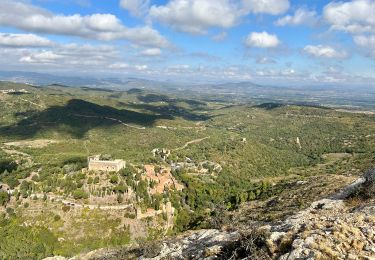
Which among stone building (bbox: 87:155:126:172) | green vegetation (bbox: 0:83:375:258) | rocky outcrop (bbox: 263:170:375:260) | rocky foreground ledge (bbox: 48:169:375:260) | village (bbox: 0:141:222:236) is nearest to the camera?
rocky outcrop (bbox: 263:170:375:260)

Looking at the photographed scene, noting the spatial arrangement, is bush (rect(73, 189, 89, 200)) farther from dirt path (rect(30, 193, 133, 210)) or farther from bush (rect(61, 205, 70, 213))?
bush (rect(61, 205, 70, 213))

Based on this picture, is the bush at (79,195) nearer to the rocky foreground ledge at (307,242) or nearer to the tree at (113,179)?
the tree at (113,179)

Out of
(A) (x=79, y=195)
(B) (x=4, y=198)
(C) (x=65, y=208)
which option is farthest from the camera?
(B) (x=4, y=198)

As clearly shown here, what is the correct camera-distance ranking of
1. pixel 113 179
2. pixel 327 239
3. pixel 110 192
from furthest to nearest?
pixel 113 179 → pixel 110 192 → pixel 327 239

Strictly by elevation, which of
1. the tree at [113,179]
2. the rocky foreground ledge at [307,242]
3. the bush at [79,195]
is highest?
the rocky foreground ledge at [307,242]

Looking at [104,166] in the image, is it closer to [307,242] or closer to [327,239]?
[307,242]

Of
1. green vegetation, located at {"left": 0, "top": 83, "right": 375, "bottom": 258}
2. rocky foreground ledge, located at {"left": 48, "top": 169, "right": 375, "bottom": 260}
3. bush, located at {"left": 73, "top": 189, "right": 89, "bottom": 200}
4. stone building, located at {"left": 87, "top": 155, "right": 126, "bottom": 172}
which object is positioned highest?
rocky foreground ledge, located at {"left": 48, "top": 169, "right": 375, "bottom": 260}

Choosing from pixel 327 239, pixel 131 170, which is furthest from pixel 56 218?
pixel 327 239

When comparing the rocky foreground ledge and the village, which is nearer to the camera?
the rocky foreground ledge

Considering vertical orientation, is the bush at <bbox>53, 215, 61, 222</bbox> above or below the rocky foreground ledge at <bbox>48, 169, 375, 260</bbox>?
below

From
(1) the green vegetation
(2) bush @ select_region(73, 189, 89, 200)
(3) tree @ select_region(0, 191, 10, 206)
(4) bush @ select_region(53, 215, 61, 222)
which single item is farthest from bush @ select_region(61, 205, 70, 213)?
(3) tree @ select_region(0, 191, 10, 206)

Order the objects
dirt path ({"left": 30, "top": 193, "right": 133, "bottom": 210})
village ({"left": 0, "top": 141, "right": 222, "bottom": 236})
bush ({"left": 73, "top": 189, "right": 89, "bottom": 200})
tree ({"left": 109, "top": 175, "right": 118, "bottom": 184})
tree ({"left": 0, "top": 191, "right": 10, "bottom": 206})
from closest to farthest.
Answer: dirt path ({"left": 30, "top": 193, "right": 133, "bottom": 210}) < village ({"left": 0, "top": 141, "right": 222, "bottom": 236}) < tree ({"left": 0, "top": 191, "right": 10, "bottom": 206}) < bush ({"left": 73, "top": 189, "right": 89, "bottom": 200}) < tree ({"left": 109, "top": 175, "right": 118, "bottom": 184})

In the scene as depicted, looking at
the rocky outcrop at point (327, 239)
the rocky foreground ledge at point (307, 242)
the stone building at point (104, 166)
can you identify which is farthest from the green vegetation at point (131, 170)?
the rocky outcrop at point (327, 239)

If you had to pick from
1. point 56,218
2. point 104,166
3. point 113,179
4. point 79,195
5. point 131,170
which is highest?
point 104,166
